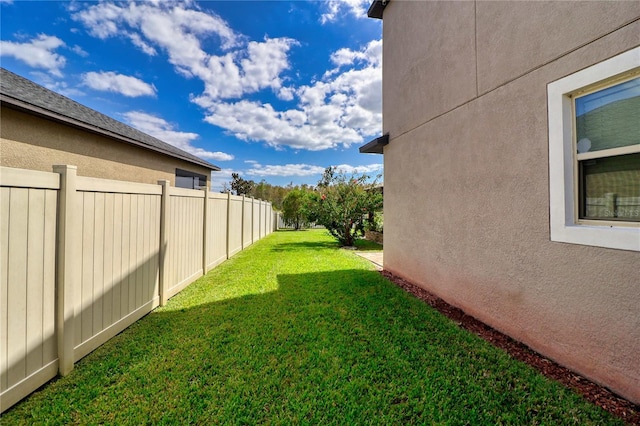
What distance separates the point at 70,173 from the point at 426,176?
556cm

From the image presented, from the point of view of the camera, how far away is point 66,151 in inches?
283

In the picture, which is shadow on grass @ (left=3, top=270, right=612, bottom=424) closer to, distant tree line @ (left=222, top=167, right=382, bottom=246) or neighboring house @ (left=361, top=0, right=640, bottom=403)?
neighboring house @ (left=361, top=0, right=640, bottom=403)

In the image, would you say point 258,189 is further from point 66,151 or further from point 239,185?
point 66,151

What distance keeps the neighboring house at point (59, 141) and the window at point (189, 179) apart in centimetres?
212

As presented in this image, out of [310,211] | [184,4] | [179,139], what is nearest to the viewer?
[184,4]

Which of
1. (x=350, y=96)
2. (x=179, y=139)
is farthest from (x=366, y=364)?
(x=179, y=139)

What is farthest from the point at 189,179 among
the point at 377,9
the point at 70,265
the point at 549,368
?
the point at 549,368

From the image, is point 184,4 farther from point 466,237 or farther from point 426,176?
point 466,237

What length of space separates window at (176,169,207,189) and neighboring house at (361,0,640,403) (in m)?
12.7

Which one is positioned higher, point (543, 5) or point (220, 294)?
point (543, 5)

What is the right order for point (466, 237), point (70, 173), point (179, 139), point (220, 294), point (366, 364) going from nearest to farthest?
1. point (70, 173)
2. point (366, 364)
3. point (466, 237)
4. point (220, 294)
5. point (179, 139)

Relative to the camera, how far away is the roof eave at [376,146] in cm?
687

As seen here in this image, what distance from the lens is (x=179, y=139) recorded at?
18.8 m

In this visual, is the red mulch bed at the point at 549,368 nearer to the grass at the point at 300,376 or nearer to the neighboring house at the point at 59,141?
the grass at the point at 300,376
